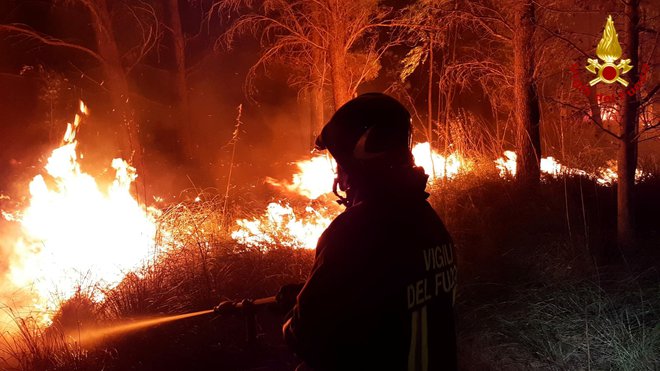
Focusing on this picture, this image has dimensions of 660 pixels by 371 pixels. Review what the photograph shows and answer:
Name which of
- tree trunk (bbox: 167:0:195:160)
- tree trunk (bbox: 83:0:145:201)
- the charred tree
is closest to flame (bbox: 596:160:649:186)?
tree trunk (bbox: 83:0:145:201)

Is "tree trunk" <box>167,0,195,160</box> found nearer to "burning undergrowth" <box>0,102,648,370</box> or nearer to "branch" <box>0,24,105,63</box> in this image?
"branch" <box>0,24,105,63</box>

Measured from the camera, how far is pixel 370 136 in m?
1.95

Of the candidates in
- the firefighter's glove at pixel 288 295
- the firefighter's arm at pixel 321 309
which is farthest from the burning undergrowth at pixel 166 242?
the firefighter's arm at pixel 321 309

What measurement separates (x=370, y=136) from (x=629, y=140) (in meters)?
4.69

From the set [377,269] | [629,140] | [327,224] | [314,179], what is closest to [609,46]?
[629,140]

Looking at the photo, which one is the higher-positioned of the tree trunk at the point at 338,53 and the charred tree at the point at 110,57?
the charred tree at the point at 110,57

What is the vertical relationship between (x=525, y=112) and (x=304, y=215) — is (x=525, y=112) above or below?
above

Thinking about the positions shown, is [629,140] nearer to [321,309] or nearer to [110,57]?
[321,309]

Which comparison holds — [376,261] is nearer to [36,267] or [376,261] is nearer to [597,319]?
[597,319]

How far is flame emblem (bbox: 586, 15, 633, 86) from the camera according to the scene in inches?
218

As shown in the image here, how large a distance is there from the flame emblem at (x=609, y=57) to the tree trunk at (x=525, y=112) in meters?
2.42

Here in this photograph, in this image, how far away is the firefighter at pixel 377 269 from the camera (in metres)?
1.76

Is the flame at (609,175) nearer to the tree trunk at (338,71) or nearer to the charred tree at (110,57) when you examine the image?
the tree trunk at (338,71)

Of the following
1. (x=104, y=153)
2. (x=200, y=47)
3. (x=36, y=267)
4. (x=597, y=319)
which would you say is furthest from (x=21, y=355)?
(x=200, y=47)
